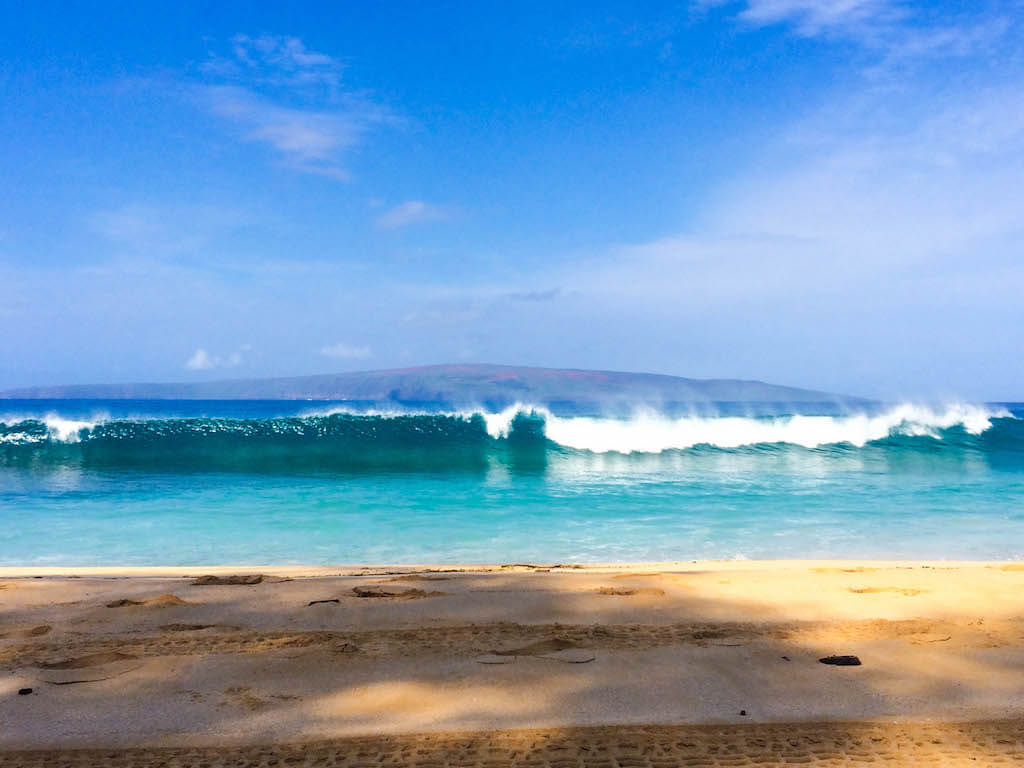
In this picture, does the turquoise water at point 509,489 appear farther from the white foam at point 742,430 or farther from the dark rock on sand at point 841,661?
the dark rock on sand at point 841,661

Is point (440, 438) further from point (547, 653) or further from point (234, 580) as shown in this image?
point (547, 653)

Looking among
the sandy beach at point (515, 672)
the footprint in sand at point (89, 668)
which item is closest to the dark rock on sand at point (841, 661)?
the sandy beach at point (515, 672)

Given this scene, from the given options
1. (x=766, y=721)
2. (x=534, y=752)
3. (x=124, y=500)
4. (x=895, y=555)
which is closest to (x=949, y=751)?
(x=766, y=721)

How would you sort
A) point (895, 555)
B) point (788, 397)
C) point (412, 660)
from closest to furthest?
1. point (412, 660)
2. point (895, 555)
3. point (788, 397)

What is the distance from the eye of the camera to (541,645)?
436 centimetres

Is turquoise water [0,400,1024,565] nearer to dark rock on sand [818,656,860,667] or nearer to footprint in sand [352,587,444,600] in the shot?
footprint in sand [352,587,444,600]

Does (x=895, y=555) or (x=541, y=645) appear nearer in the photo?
(x=541, y=645)

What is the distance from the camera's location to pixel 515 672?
3885 mm

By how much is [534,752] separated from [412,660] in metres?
1.39

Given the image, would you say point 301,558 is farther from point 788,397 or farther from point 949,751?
point 788,397

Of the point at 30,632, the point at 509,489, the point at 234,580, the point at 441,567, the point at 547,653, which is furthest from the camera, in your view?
the point at 509,489

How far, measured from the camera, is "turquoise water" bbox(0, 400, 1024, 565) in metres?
10.1

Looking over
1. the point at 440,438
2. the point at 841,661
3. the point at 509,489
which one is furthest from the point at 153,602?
the point at 440,438

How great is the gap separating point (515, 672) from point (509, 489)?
12.1m
